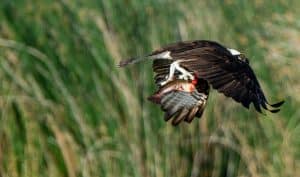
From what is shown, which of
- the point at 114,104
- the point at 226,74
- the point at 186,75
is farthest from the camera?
the point at 114,104

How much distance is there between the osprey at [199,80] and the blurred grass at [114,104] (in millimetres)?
1386

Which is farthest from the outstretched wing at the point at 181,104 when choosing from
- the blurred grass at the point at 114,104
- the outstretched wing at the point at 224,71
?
the blurred grass at the point at 114,104

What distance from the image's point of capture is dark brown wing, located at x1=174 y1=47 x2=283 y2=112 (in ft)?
11.1

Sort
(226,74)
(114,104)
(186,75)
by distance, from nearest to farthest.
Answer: (226,74) → (186,75) → (114,104)

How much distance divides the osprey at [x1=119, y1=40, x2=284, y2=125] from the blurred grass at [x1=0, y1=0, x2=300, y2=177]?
4.55ft

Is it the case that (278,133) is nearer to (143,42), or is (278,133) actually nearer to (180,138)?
(180,138)

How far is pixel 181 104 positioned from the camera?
11.9 ft

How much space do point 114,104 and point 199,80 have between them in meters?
1.63

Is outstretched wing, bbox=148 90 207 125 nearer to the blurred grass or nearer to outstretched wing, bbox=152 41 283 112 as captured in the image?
outstretched wing, bbox=152 41 283 112

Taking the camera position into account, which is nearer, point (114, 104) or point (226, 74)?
point (226, 74)

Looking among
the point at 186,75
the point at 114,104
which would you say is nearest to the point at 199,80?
the point at 186,75

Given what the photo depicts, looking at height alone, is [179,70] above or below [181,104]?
above

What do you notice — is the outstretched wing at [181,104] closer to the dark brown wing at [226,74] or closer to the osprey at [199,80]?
the osprey at [199,80]

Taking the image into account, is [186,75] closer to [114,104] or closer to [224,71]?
[224,71]
